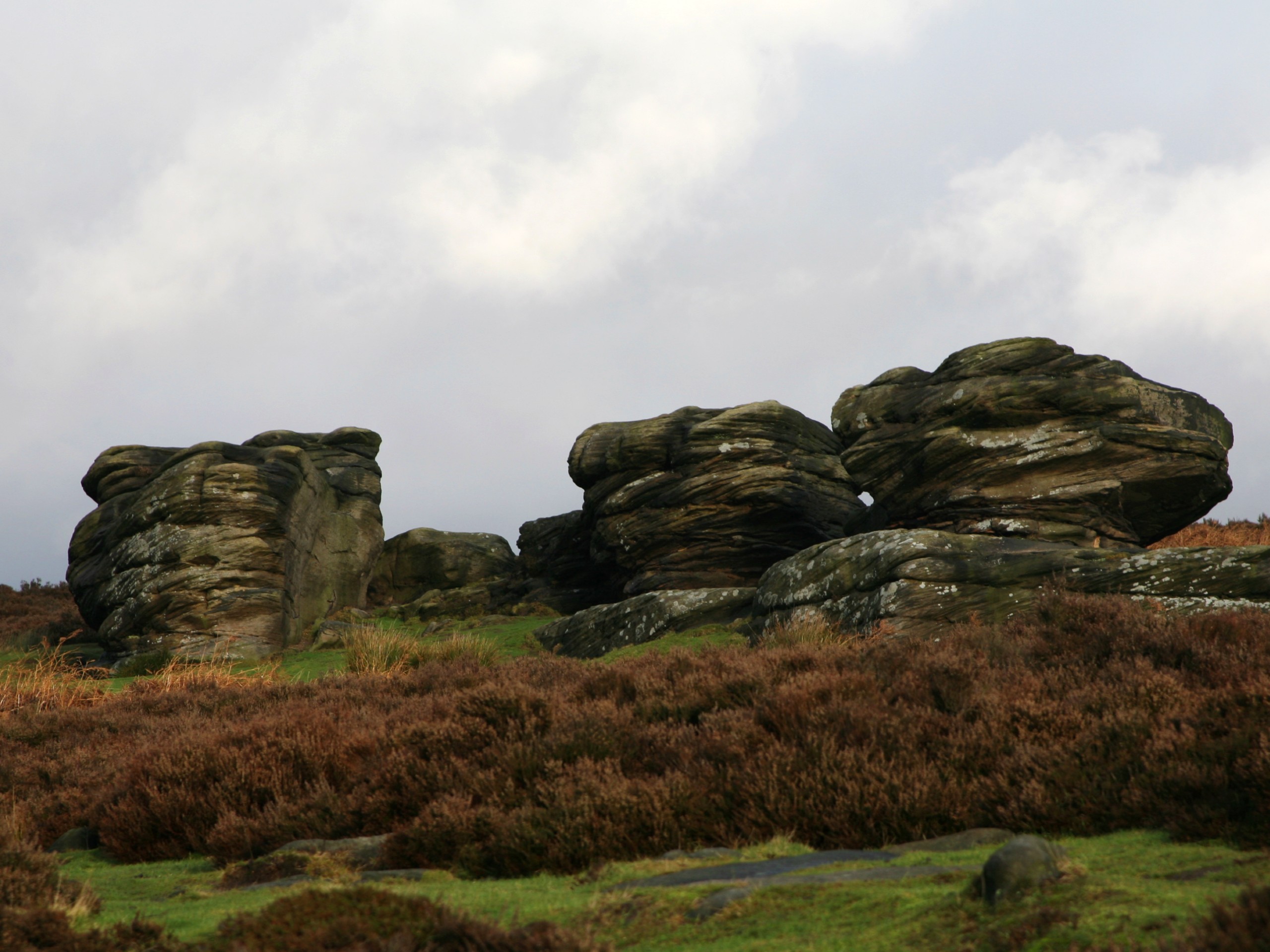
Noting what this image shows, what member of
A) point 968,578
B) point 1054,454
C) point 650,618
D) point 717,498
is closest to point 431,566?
point 717,498

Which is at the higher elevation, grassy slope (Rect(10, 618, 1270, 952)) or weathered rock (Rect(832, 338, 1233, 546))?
weathered rock (Rect(832, 338, 1233, 546))

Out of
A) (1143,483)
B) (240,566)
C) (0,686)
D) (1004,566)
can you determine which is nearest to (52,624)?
(240,566)

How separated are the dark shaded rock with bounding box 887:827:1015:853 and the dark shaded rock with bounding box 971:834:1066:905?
53.5 inches

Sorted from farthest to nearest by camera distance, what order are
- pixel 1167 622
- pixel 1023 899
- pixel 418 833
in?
pixel 1167 622 < pixel 418 833 < pixel 1023 899

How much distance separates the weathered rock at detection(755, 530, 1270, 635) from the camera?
1373 centimetres

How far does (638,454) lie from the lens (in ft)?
93.9

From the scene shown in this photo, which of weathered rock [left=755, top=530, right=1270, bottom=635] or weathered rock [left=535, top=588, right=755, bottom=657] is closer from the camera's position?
weathered rock [left=755, top=530, right=1270, bottom=635]

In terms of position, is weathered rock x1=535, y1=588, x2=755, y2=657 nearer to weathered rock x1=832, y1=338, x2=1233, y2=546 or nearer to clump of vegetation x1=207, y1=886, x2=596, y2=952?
weathered rock x1=832, y1=338, x2=1233, y2=546

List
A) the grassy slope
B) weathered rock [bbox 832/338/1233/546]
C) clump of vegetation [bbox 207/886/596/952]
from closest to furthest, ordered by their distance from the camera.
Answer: the grassy slope
clump of vegetation [bbox 207/886/596/952]
weathered rock [bbox 832/338/1233/546]

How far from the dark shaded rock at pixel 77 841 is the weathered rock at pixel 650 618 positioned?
12146 mm

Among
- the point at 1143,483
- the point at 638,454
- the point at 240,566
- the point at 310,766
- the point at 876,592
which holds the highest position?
the point at 638,454

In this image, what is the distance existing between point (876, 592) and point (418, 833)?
11064mm

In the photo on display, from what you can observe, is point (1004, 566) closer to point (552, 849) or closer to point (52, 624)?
point (552, 849)

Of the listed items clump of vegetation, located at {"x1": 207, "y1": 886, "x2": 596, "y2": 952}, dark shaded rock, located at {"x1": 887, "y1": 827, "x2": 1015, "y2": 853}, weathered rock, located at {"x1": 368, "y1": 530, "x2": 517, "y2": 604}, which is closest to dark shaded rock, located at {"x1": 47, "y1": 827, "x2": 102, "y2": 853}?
clump of vegetation, located at {"x1": 207, "y1": 886, "x2": 596, "y2": 952}
